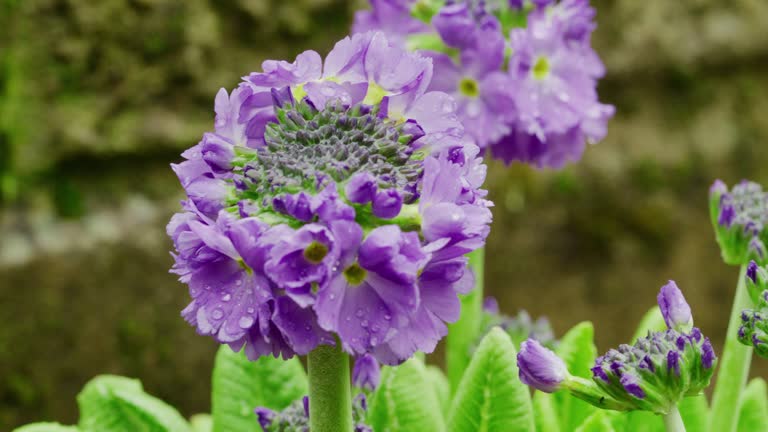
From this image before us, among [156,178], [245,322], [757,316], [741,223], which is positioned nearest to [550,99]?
[741,223]

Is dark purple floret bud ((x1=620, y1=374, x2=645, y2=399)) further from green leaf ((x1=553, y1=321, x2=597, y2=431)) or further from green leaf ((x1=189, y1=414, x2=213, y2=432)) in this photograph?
green leaf ((x1=189, y1=414, x2=213, y2=432))

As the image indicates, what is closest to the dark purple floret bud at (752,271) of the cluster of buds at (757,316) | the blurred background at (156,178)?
the cluster of buds at (757,316)

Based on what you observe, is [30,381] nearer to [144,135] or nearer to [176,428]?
[144,135]

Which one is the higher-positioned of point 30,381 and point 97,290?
point 97,290

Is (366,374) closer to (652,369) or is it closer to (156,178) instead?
(652,369)

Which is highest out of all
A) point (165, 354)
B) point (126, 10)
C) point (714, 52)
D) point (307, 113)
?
point (714, 52)

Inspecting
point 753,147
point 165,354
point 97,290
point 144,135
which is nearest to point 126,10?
point 144,135

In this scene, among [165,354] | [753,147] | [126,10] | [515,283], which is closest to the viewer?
[126,10]

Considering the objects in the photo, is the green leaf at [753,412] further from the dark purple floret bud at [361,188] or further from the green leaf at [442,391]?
the dark purple floret bud at [361,188]
